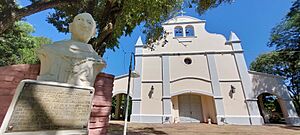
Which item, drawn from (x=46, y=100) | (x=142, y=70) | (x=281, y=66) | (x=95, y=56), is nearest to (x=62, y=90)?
(x=46, y=100)

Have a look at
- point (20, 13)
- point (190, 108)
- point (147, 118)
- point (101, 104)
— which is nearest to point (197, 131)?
point (147, 118)

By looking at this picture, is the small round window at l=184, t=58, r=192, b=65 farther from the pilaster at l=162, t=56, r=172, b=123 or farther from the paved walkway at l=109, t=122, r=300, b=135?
the paved walkway at l=109, t=122, r=300, b=135

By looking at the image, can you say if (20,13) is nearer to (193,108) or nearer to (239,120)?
(193,108)

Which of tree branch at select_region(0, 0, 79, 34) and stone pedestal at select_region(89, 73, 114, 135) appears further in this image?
tree branch at select_region(0, 0, 79, 34)

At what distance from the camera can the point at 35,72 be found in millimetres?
2264

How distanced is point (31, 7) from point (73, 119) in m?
4.78

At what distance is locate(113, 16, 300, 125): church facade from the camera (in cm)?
1092

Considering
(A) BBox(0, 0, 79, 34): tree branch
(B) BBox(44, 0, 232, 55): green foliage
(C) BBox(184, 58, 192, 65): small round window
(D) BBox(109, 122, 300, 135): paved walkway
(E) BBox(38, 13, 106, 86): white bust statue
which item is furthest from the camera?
(C) BBox(184, 58, 192, 65): small round window

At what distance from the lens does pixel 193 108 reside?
480 inches

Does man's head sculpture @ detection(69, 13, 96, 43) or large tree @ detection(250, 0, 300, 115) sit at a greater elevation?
large tree @ detection(250, 0, 300, 115)

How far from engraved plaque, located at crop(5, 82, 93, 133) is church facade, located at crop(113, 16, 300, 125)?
9533mm

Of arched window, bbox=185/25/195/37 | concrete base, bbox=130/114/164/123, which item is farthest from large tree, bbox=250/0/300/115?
concrete base, bbox=130/114/164/123

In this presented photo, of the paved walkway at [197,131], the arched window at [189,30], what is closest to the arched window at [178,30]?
the arched window at [189,30]

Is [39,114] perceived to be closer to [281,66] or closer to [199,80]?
[199,80]
